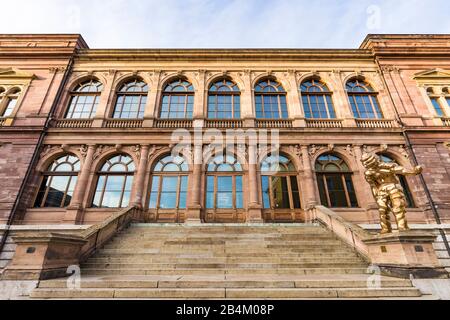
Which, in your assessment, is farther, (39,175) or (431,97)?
(431,97)

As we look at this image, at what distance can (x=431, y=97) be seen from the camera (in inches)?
526

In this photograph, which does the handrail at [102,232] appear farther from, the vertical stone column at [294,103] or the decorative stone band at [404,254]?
the vertical stone column at [294,103]

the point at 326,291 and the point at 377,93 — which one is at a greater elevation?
the point at 377,93

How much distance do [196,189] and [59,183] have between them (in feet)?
23.8

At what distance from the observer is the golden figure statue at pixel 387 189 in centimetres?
566

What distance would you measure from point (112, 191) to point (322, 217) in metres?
10.4

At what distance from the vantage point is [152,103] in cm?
1317

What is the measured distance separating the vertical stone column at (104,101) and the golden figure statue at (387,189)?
13042 mm

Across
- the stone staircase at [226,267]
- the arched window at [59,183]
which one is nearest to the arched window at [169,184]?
the stone staircase at [226,267]

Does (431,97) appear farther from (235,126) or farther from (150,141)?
(150,141)

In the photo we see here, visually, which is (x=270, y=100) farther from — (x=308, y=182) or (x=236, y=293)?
(x=236, y=293)

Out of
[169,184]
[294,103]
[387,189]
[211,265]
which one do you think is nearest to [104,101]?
[169,184]

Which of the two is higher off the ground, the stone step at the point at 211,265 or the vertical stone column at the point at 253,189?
the vertical stone column at the point at 253,189
